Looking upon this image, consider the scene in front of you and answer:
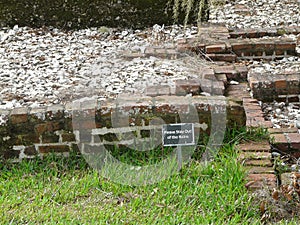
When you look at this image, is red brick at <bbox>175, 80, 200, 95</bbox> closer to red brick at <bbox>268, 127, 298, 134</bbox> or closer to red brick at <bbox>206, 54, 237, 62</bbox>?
red brick at <bbox>268, 127, 298, 134</bbox>

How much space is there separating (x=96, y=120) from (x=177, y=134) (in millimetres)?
487

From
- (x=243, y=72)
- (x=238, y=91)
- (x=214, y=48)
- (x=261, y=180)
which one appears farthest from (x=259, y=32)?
(x=261, y=180)

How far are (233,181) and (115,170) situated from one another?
2.09 feet

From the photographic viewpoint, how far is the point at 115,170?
120 inches

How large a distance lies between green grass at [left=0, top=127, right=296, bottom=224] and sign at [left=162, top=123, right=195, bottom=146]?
0.53 feet

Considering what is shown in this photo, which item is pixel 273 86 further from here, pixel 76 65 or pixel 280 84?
pixel 76 65

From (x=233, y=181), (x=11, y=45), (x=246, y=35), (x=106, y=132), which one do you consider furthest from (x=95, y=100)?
(x=246, y=35)

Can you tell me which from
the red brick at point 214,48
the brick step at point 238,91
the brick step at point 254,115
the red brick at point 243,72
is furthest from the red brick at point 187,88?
the red brick at point 214,48

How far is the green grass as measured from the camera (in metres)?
2.70

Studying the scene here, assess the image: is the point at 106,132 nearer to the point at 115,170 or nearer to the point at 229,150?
the point at 115,170

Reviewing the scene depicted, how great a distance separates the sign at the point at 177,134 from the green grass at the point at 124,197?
0.16 metres

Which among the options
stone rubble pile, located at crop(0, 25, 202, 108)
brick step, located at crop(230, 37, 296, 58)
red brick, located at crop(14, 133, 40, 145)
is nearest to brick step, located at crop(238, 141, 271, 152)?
stone rubble pile, located at crop(0, 25, 202, 108)

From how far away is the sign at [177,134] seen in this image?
118 inches

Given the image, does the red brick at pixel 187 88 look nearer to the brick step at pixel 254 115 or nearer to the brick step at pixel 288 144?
the brick step at pixel 254 115
